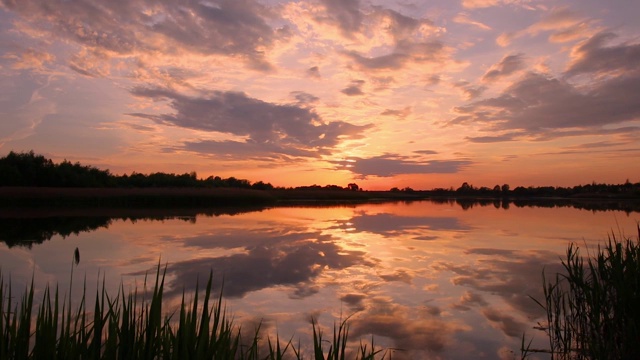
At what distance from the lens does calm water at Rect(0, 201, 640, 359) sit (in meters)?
4.77

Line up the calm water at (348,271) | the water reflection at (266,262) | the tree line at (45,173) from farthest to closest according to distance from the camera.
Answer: the tree line at (45,173), the water reflection at (266,262), the calm water at (348,271)

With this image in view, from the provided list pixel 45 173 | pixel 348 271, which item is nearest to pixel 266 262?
pixel 348 271

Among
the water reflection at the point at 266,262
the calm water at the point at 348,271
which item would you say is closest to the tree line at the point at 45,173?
the calm water at the point at 348,271

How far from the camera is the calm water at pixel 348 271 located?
477 centimetres

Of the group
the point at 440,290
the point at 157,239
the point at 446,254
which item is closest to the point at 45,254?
the point at 157,239

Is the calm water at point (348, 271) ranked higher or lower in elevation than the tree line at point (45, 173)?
lower

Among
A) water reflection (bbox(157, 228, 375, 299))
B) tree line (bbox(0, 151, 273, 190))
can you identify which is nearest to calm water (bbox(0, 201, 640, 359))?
water reflection (bbox(157, 228, 375, 299))

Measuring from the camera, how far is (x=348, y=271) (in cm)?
779

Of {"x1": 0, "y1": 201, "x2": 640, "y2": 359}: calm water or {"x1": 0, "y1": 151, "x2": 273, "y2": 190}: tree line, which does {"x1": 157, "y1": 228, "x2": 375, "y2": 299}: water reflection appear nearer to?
{"x1": 0, "y1": 201, "x2": 640, "y2": 359}: calm water

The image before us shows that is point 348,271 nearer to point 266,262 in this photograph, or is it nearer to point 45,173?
point 266,262

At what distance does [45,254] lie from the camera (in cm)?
883

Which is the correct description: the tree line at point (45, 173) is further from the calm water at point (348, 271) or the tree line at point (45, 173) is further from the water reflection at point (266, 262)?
the water reflection at point (266, 262)

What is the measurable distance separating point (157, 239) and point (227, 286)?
575cm

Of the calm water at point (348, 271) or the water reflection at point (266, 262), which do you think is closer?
the calm water at point (348, 271)
